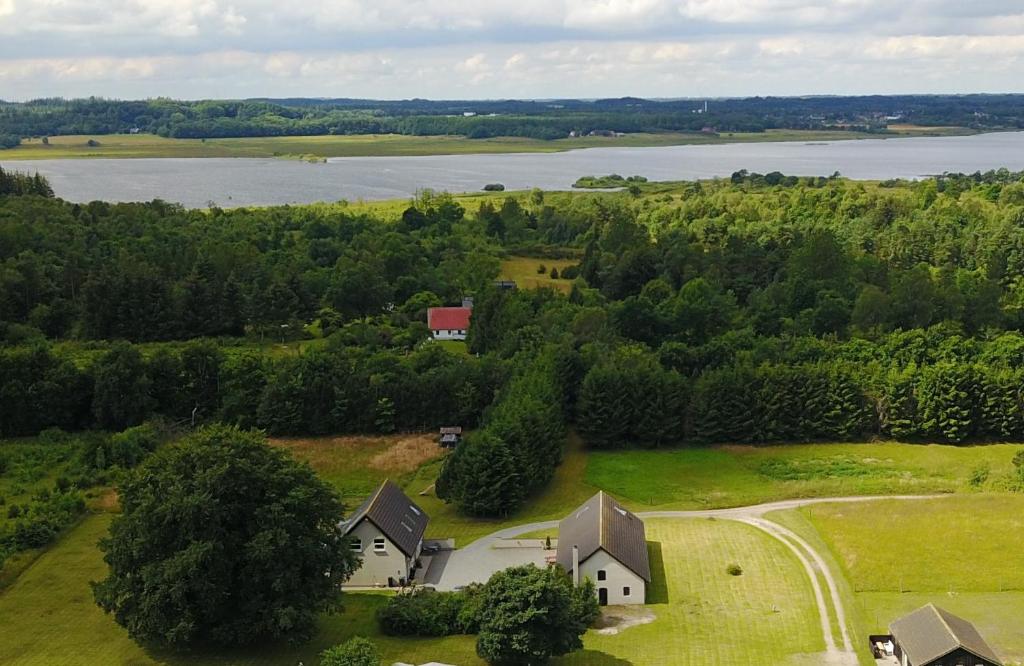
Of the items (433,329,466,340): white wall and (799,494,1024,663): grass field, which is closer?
(799,494,1024,663): grass field

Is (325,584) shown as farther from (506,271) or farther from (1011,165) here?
(1011,165)

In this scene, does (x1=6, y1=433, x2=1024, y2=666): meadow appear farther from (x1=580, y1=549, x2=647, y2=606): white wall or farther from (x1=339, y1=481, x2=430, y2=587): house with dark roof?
(x1=339, y1=481, x2=430, y2=587): house with dark roof

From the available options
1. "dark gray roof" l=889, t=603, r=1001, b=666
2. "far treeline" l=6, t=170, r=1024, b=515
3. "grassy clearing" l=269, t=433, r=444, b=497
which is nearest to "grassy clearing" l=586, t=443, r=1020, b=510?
"far treeline" l=6, t=170, r=1024, b=515

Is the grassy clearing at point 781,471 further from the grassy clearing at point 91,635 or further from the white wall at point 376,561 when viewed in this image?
the grassy clearing at point 91,635

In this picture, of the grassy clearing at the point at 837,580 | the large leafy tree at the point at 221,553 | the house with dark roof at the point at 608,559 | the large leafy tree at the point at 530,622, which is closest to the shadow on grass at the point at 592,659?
the large leafy tree at the point at 530,622

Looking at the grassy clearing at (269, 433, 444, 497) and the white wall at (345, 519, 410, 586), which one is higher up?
the white wall at (345, 519, 410, 586)

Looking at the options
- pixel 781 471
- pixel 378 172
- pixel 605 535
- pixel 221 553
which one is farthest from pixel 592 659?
pixel 378 172

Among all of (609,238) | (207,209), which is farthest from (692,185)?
(207,209)
